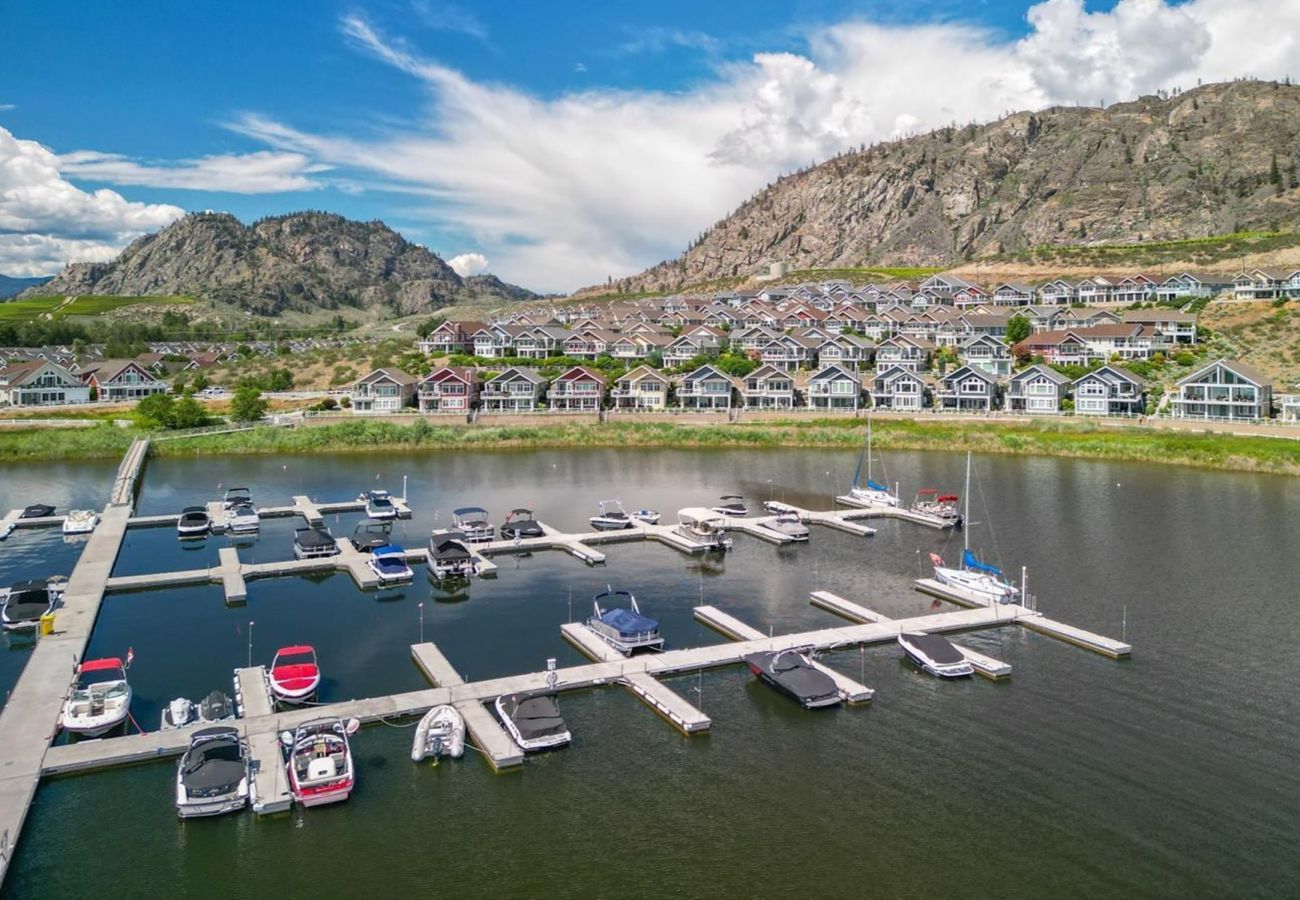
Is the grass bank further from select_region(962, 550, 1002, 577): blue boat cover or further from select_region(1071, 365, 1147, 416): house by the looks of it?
select_region(962, 550, 1002, 577): blue boat cover

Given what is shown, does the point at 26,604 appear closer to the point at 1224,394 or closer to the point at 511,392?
the point at 511,392

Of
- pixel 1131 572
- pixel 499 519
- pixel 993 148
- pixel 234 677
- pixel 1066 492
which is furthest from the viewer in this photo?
pixel 993 148

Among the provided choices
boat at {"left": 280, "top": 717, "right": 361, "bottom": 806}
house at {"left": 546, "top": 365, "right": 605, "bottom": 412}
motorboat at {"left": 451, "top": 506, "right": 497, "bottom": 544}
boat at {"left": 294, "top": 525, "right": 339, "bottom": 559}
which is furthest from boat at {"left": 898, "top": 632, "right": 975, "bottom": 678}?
house at {"left": 546, "top": 365, "right": 605, "bottom": 412}

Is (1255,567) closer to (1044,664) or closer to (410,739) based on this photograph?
(1044,664)

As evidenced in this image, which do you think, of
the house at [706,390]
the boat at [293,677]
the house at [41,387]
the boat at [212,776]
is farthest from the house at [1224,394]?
the house at [41,387]

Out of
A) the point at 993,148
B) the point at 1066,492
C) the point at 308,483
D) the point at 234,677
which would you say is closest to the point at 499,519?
the point at 308,483

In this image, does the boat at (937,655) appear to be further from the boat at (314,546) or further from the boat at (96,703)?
the boat at (314,546)
